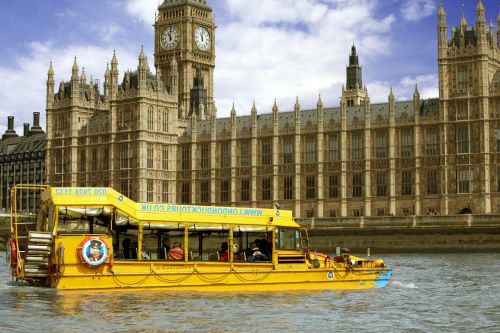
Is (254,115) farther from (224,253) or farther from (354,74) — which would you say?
(224,253)

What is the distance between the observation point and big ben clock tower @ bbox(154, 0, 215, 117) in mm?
137000

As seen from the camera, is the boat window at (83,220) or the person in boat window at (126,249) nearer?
the boat window at (83,220)

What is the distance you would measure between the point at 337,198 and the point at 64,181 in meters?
38.0

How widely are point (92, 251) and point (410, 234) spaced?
2025 inches

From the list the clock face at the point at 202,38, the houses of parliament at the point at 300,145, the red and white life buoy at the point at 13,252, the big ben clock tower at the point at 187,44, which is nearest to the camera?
the red and white life buoy at the point at 13,252

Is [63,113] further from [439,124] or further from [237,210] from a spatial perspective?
[237,210]

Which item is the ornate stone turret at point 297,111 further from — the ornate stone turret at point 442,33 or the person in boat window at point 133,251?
the person in boat window at point 133,251

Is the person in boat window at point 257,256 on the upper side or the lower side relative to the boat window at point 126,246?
lower

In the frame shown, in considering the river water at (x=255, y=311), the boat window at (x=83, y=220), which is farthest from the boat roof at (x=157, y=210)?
the river water at (x=255, y=311)

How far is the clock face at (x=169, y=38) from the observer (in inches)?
5484

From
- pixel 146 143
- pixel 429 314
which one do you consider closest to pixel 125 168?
pixel 146 143

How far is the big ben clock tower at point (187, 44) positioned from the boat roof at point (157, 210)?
9363 centimetres

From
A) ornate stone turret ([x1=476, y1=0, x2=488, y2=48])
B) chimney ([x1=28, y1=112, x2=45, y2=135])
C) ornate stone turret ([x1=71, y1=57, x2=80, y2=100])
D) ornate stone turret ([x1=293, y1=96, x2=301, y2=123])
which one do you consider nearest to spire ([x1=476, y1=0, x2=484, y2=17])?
ornate stone turret ([x1=476, y1=0, x2=488, y2=48])

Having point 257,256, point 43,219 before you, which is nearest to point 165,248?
point 257,256
